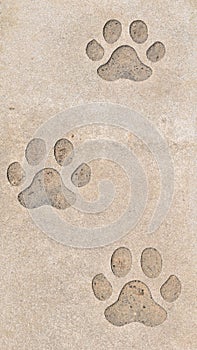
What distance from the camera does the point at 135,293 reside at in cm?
224

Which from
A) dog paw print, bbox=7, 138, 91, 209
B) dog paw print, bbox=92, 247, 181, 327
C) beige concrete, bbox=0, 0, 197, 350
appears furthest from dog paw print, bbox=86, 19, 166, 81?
dog paw print, bbox=92, 247, 181, 327

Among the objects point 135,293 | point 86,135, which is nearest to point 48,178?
point 86,135

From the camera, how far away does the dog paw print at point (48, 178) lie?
2264 millimetres

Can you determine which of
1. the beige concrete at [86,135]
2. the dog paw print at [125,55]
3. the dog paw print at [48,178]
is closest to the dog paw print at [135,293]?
the beige concrete at [86,135]

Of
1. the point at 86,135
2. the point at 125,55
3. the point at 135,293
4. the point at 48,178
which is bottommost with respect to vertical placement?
the point at 135,293

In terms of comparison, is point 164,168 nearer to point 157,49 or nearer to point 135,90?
point 135,90

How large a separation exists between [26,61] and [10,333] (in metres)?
1.32

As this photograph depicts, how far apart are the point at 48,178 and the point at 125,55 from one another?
0.72 meters

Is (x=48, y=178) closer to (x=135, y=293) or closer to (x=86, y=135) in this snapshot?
(x=86, y=135)

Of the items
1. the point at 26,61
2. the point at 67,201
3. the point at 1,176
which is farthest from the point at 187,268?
the point at 26,61

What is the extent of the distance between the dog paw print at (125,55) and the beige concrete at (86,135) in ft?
0.07

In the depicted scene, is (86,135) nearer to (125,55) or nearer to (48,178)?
(48,178)

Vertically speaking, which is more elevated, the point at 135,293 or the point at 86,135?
the point at 86,135

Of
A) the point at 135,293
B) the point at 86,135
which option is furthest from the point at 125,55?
the point at 135,293
